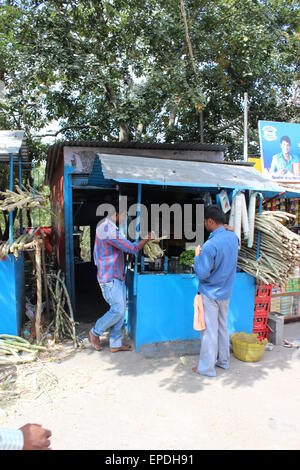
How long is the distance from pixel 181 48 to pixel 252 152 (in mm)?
4430

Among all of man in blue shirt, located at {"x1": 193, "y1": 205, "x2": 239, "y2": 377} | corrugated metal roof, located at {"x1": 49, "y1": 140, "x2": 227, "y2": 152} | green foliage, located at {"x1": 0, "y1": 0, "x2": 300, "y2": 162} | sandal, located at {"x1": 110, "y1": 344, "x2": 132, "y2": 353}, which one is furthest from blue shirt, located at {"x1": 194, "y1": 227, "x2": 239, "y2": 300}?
green foliage, located at {"x1": 0, "y1": 0, "x2": 300, "y2": 162}

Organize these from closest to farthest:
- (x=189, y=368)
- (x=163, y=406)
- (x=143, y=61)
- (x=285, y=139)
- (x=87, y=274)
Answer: (x=163, y=406), (x=189, y=368), (x=285, y=139), (x=143, y=61), (x=87, y=274)

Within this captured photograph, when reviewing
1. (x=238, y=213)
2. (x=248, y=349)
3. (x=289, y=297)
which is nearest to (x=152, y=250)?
(x=238, y=213)

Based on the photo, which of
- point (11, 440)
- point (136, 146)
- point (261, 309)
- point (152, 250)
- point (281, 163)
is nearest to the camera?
point (11, 440)

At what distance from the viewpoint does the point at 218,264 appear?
406 centimetres

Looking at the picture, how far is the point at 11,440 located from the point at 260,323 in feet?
14.9

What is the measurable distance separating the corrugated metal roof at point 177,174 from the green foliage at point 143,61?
3716 mm

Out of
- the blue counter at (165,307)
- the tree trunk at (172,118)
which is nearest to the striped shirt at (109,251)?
the blue counter at (165,307)

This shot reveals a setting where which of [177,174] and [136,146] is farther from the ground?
[136,146]

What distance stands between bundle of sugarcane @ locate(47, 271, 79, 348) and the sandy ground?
0.59 m

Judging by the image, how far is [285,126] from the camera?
768 cm

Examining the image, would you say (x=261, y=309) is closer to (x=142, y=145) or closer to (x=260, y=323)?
(x=260, y=323)
